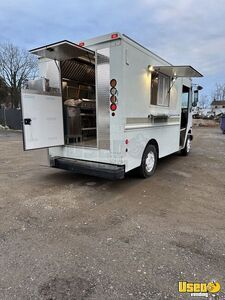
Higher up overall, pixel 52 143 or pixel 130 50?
pixel 130 50

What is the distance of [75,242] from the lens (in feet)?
7.64

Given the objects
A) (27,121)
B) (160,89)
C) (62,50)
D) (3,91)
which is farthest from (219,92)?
(27,121)

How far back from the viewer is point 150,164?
4664mm

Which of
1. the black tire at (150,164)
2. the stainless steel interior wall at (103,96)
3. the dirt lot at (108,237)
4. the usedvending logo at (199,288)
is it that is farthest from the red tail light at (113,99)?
the usedvending logo at (199,288)

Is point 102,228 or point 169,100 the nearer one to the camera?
point 102,228

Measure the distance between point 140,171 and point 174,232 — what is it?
193cm

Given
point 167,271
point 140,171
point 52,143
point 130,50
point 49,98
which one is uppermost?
point 130,50

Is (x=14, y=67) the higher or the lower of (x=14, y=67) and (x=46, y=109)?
the higher

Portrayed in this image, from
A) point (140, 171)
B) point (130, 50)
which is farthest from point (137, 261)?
point (130, 50)

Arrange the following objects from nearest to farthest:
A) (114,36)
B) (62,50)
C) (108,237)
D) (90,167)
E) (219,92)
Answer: (108,237)
(114,36)
(62,50)
(90,167)
(219,92)

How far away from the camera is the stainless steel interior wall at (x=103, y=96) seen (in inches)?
137

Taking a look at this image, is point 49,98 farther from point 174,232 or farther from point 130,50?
point 174,232

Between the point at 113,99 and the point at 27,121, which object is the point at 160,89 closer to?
the point at 113,99

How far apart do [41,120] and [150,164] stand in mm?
2538
